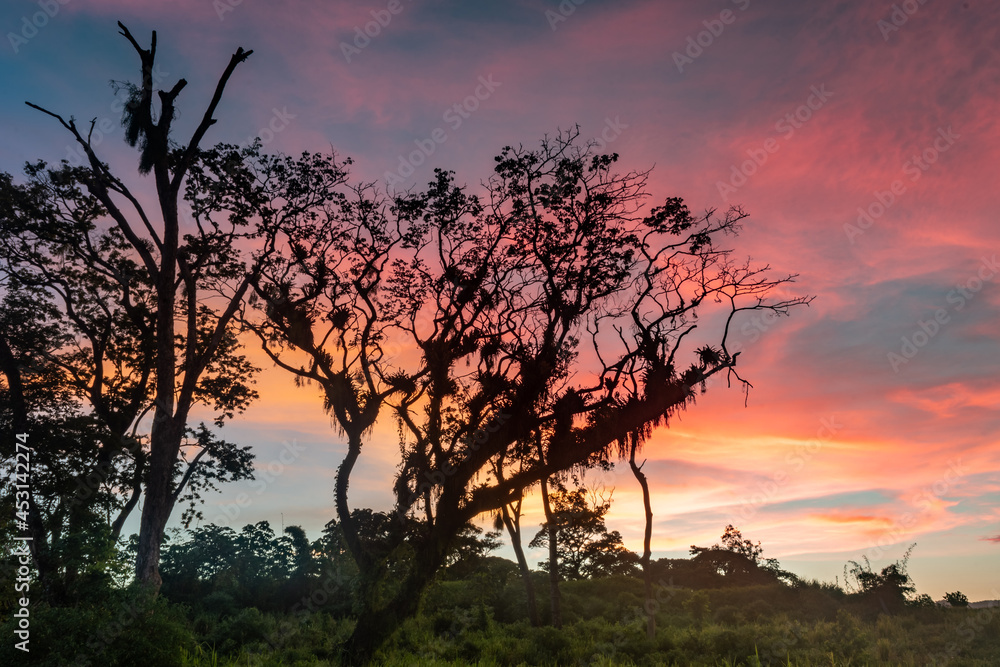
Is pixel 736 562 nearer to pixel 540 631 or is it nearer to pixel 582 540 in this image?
pixel 582 540

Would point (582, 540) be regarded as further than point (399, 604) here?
Yes

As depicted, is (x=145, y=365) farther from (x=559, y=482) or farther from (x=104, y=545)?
(x=559, y=482)

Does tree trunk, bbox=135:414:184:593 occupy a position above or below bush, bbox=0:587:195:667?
above

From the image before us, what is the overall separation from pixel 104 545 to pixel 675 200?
19.1m

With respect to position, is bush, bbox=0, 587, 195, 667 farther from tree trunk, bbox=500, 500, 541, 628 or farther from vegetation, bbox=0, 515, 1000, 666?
tree trunk, bbox=500, 500, 541, 628

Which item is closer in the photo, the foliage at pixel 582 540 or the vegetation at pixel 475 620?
the vegetation at pixel 475 620

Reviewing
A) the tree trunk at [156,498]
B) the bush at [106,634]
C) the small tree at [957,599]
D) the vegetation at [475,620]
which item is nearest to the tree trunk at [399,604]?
the vegetation at [475,620]

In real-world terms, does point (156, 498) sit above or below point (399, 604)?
above

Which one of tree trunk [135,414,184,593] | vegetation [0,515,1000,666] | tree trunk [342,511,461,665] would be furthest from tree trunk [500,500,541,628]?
tree trunk [135,414,184,593]

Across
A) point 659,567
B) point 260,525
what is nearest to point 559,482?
point 659,567

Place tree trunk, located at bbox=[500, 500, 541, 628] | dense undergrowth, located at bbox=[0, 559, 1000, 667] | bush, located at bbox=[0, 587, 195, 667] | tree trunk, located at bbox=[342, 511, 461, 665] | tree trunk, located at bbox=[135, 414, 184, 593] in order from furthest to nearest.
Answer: tree trunk, located at bbox=[500, 500, 541, 628], tree trunk, located at bbox=[135, 414, 184, 593], tree trunk, located at bbox=[342, 511, 461, 665], dense undergrowth, located at bbox=[0, 559, 1000, 667], bush, located at bbox=[0, 587, 195, 667]

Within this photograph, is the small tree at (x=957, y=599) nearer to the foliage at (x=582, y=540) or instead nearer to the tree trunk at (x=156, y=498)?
the foliage at (x=582, y=540)

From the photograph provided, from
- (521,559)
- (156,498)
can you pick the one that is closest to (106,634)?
(156,498)

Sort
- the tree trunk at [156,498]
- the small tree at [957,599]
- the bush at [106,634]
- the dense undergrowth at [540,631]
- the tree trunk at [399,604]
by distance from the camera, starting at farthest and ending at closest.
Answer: the small tree at [957,599] → the tree trunk at [156,498] → the tree trunk at [399,604] → the dense undergrowth at [540,631] → the bush at [106,634]
